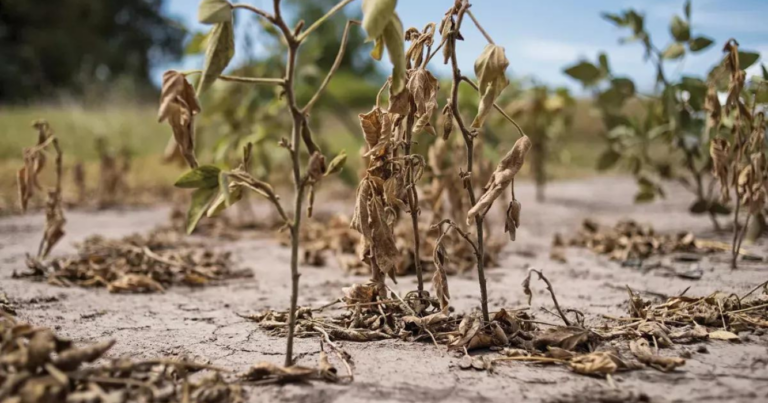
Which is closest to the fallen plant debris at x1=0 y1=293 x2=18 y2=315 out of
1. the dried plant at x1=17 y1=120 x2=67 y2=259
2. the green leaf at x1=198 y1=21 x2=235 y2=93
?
the dried plant at x1=17 y1=120 x2=67 y2=259

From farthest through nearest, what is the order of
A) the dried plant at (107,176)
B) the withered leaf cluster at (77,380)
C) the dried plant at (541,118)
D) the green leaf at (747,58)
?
the dried plant at (107,176) → the dried plant at (541,118) → the green leaf at (747,58) → the withered leaf cluster at (77,380)

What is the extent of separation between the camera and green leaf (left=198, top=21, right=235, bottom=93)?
1.24m

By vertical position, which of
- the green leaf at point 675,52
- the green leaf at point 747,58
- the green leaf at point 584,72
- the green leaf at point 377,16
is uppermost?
the green leaf at point 675,52

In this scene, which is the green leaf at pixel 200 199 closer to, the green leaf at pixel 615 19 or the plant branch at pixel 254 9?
the plant branch at pixel 254 9

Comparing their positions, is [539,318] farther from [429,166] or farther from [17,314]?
[17,314]

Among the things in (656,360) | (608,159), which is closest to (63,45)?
(608,159)

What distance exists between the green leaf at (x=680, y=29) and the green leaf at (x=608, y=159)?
2.44 ft

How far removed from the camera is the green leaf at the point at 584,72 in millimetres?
2908

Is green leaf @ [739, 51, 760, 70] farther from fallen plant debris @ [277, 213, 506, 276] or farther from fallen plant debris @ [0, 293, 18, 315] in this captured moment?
fallen plant debris @ [0, 293, 18, 315]

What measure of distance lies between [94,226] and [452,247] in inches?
93.5

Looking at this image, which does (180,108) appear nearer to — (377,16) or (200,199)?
(200,199)

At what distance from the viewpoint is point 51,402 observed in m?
1.06

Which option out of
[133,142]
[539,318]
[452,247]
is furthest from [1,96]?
[539,318]

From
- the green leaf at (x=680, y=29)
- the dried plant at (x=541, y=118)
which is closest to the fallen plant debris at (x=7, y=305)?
the green leaf at (x=680, y=29)
